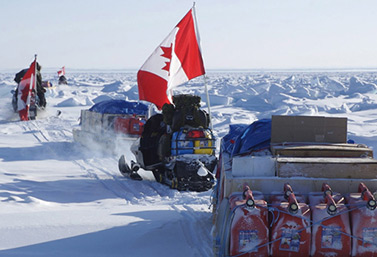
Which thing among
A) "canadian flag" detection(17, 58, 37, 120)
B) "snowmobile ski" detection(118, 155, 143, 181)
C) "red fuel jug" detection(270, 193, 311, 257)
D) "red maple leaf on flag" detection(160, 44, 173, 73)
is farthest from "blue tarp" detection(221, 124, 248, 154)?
"canadian flag" detection(17, 58, 37, 120)

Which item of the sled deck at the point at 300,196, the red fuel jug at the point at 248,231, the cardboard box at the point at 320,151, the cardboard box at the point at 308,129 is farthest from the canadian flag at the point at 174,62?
the red fuel jug at the point at 248,231

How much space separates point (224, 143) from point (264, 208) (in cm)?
265

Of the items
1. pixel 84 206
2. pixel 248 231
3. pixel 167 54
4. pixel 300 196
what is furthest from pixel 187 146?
pixel 248 231

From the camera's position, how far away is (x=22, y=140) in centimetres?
1550

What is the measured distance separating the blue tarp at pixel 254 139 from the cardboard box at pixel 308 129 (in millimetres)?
239

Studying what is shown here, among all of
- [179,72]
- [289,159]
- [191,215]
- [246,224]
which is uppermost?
[179,72]

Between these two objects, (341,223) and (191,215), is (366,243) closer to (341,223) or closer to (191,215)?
(341,223)

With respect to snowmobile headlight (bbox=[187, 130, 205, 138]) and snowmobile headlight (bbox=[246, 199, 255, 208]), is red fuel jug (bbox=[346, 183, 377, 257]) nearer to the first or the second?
snowmobile headlight (bbox=[246, 199, 255, 208])

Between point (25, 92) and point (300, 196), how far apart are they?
17513 mm

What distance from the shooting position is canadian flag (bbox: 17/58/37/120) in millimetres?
20219

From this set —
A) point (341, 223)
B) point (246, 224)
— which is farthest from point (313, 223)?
point (246, 224)

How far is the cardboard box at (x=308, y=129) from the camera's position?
5.32m

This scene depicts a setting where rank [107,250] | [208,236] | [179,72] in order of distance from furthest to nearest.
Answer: [179,72], [208,236], [107,250]

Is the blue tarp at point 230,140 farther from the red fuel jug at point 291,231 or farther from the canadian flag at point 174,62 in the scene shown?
the canadian flag at point 174,62
